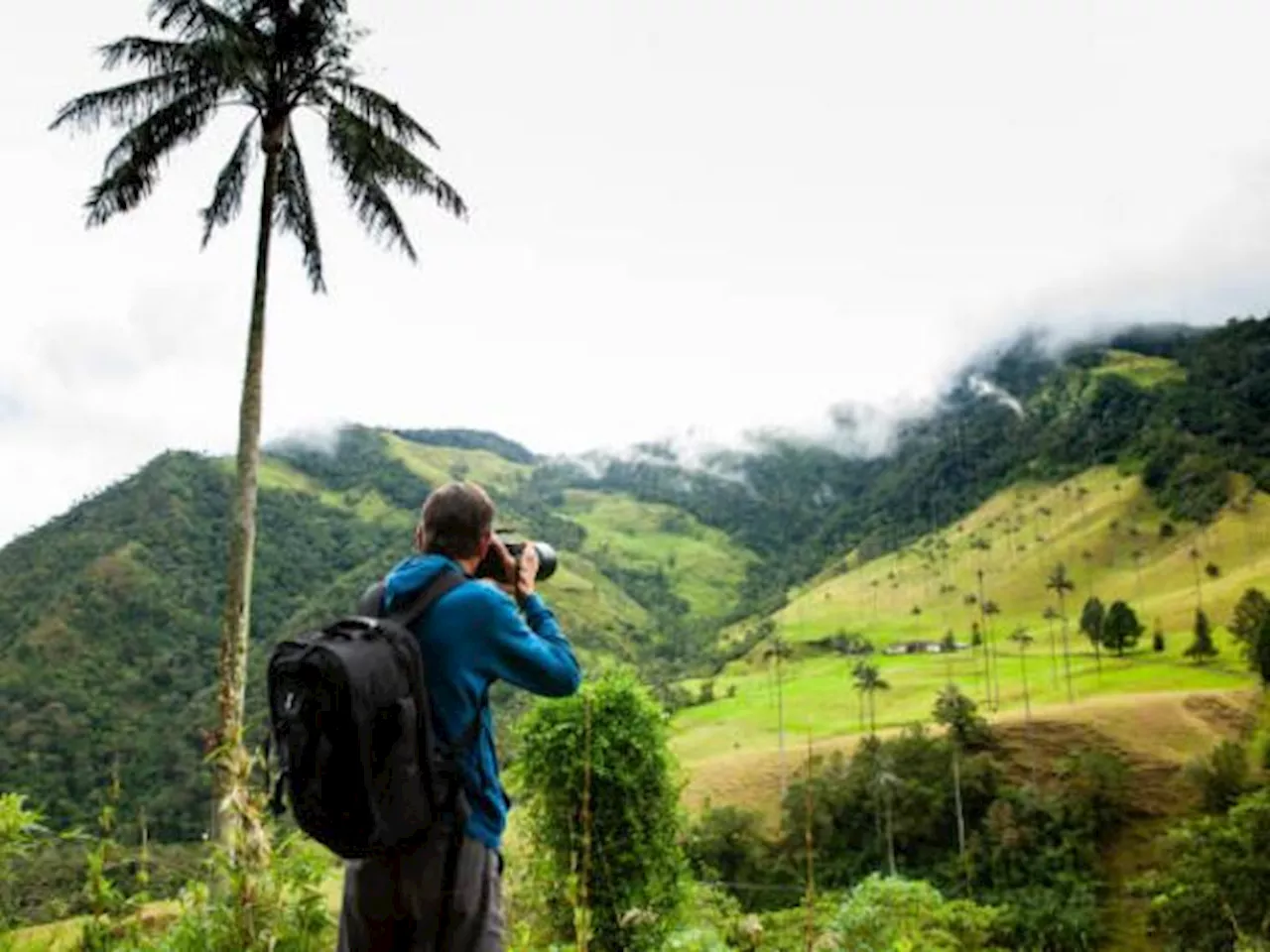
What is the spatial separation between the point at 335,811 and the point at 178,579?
12285 cm

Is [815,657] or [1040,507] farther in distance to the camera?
[1040,507]

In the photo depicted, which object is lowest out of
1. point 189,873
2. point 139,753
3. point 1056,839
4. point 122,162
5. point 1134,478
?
point 1056,839

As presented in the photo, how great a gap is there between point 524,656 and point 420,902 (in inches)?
26.9

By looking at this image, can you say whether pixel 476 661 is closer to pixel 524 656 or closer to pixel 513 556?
pixel 524 656

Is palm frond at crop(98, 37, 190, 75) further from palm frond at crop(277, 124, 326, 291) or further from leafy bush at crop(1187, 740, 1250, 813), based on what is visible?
leafy bush at crop(1187, 740, 1250, 813)

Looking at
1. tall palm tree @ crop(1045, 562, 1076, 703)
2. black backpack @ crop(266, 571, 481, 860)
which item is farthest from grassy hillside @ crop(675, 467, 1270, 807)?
black backpack @ crop(266, 571, 481, 860)

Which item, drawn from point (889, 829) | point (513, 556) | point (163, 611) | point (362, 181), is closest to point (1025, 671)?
Answer: point (889, 829)

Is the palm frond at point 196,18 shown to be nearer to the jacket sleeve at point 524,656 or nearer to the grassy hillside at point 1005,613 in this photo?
the jacket sleeve at point 524,656

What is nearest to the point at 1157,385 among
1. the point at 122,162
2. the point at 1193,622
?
the point at 1193,622

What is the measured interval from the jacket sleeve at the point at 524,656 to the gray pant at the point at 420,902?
0.46m

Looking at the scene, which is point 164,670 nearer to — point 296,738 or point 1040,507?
point 296,738

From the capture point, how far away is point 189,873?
3.95 m

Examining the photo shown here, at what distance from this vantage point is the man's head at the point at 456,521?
3.04m

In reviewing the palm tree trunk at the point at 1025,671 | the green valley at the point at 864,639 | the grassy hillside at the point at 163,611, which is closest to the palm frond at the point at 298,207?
the green valley at the point at 864,639
